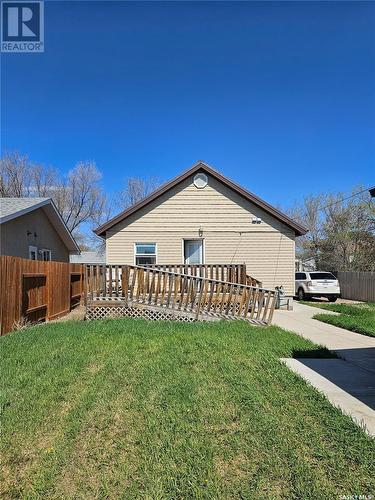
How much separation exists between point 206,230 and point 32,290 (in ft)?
24.5

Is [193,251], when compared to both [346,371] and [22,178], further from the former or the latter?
[22,178]

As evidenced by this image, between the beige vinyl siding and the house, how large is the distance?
3.26 m

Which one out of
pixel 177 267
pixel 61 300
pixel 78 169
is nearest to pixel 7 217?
pixel 61 300

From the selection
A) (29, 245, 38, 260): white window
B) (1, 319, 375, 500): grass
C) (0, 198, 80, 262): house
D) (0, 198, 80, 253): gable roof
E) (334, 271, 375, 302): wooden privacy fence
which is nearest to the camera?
(1, 319, 375, 500): grass

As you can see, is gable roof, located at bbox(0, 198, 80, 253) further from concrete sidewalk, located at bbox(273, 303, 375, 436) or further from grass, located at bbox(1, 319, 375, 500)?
concrete sidewalk, located at bbox(273, 303, 375, 436)

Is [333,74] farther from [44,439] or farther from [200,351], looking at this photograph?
[44,439]

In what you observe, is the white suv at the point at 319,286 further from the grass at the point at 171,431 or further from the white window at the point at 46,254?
the grass at the point at 171,431

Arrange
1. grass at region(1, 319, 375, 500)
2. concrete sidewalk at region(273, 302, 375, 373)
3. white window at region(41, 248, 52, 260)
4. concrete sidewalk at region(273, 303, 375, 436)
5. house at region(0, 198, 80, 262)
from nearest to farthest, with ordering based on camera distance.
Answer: grass at region(1, 319, 375, 500), concrete sidewalk at region(273, 303, 375, 436), concrete sidewalk at region(273, 302, 375, 373), house at region(0, 198, 80, 262), white window at region(41, 248, 52, 260)

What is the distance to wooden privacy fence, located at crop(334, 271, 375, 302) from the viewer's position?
18.5 meters

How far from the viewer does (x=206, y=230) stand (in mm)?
14477

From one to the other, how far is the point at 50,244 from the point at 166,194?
7.04m

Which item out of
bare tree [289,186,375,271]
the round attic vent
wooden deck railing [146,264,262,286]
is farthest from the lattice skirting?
bare tree [289,186,375,271]

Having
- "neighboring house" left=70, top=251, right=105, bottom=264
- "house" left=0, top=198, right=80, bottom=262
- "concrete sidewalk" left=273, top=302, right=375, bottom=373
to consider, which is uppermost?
"house" left=0, top=198, right=80, bottom=262

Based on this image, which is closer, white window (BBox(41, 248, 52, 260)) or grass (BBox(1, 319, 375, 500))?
grass (BBox(1, 319, 375, 500))
